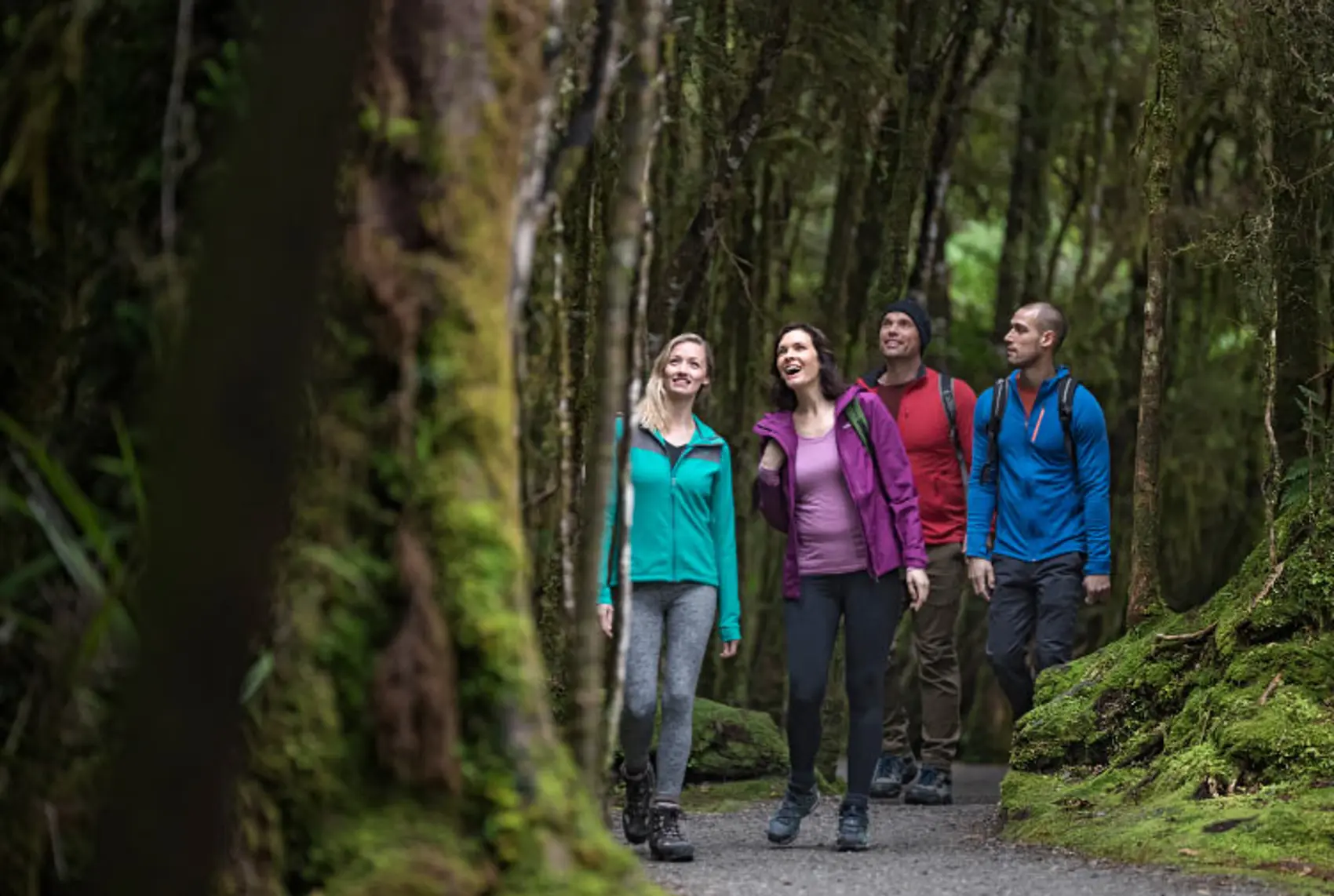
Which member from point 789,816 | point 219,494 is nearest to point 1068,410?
point 789,816

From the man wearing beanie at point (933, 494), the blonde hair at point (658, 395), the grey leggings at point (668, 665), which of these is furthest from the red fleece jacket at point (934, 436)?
the grey leggings at point (668, 665)

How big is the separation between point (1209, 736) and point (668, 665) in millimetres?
2470

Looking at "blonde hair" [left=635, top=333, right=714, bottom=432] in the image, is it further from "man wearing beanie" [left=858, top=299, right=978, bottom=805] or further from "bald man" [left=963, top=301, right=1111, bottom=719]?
"bald man" [left=963, top=301, right=1111, bottom=719]

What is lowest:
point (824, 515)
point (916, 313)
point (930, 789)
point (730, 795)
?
point (730, 795)

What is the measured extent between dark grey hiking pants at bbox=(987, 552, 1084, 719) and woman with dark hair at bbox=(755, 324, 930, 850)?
1.74 m

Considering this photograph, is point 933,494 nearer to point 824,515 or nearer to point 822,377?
point 822,377

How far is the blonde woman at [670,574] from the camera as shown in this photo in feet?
27.4

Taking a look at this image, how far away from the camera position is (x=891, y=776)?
454 inches

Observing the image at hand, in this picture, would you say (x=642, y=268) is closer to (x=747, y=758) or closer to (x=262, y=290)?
(x=262, y=290)

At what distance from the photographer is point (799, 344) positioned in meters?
8.73

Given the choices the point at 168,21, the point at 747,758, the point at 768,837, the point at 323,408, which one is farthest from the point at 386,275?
the point at 747,758

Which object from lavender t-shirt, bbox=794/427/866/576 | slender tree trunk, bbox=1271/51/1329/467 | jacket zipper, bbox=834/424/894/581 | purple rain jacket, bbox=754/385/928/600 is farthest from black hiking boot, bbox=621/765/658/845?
slender tree trunk, bbox=1271/51/1329/467

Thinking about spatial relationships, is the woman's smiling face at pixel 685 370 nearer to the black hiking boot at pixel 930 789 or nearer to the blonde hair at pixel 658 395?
the blonde hair at pixel 658 395

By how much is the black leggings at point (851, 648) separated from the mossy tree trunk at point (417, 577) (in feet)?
13.7
